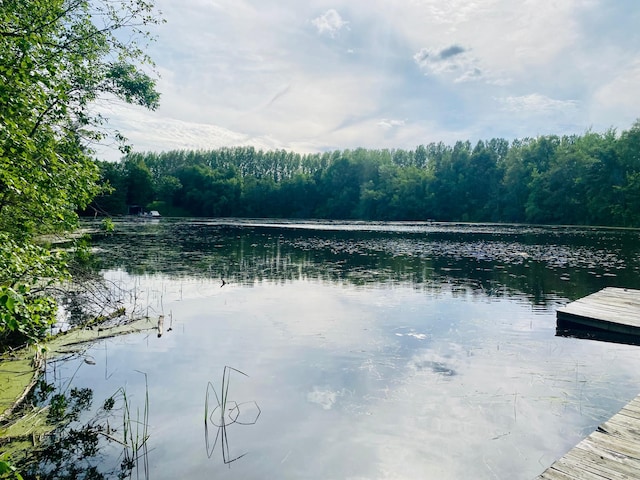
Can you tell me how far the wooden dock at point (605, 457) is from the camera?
435 centimetres

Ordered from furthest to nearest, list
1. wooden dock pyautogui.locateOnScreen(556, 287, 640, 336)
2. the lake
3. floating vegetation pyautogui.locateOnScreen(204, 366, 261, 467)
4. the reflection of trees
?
the reflection of trees < wooden dock pyautogui.locateOnScreen(556, 287, 640, 336) < floating vegetation pyautogui.locateOnScreen(204, 366, 261, 467) < the lake

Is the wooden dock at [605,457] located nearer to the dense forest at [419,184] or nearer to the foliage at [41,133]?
the foliage at [41,133]

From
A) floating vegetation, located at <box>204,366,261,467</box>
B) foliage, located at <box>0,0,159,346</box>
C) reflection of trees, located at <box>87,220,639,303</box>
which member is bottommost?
floating vegetation, located at <box>204,366,261,467</box>

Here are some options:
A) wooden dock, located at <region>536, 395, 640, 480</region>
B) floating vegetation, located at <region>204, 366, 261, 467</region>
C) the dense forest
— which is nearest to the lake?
floating vegetation, located at <region>204, 366, 261, 467</region>

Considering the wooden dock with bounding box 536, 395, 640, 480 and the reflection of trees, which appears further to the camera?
the reflection of trees

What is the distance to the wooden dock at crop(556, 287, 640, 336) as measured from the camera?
11.1 m

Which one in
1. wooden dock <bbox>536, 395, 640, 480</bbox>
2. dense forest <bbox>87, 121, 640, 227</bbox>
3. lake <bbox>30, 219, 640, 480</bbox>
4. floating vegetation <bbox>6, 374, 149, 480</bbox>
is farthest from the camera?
dense forest <bbox>87, 121, 640, 227</bbox>

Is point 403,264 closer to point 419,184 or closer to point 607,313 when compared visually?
point 607,313

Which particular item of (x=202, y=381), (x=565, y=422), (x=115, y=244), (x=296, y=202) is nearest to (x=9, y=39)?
(x=202, y=381)

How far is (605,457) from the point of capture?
4.70 m

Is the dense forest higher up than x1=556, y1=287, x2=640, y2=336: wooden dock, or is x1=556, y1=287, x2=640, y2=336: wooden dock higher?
the dense forest

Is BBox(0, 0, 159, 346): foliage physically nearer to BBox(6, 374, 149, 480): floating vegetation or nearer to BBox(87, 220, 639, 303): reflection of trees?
BBox(6, 374, 149, 480): floating vegetation

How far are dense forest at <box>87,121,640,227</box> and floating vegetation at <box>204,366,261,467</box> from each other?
70047mm

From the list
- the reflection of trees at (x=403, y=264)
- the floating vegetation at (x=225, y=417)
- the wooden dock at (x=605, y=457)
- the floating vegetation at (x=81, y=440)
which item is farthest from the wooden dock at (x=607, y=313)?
the floating vegetation at (x=81, y=440)
